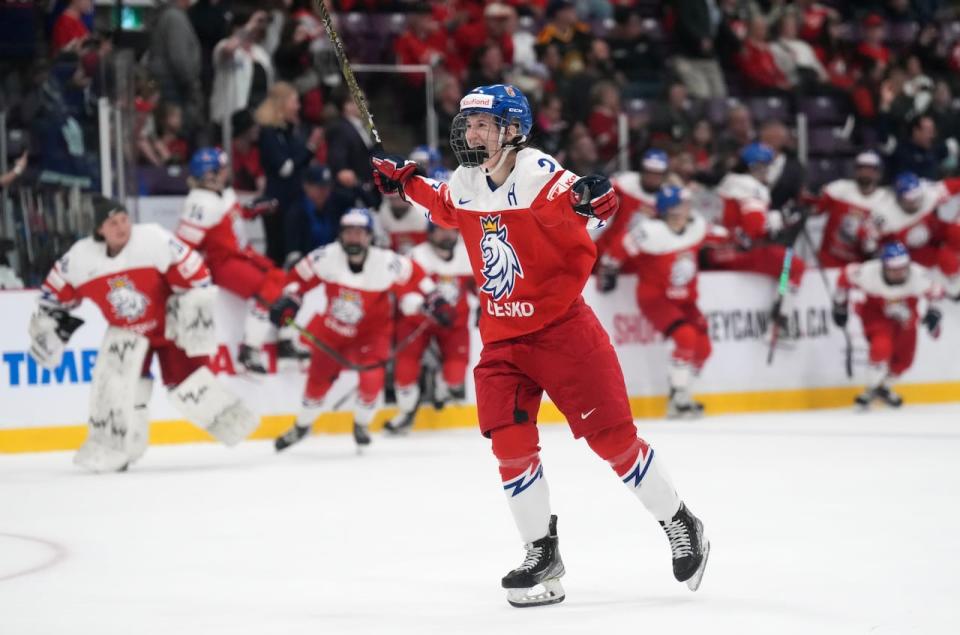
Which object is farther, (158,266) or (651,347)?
(651,347)

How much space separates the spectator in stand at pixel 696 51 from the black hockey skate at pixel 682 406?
3.90m

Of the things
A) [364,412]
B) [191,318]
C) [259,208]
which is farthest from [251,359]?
[191,318]

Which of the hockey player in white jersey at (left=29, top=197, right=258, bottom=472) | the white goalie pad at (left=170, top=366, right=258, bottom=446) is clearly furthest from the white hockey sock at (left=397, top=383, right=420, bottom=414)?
the hockey player in white jersey at (left=29, top=197, right=258, bottom=472)

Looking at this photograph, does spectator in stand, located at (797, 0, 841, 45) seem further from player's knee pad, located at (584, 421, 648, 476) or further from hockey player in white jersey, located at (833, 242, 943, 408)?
player's knee pad, located at (584, 421, 648, 476)

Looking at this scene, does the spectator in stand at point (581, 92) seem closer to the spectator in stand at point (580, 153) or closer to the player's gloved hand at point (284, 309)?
the spectator in stand at point (580, 153)

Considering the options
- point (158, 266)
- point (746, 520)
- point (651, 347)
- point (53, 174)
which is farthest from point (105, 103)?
point (746, 520)

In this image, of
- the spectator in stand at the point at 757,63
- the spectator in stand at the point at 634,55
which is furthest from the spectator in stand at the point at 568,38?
the spectator in stand at the point at 757,63

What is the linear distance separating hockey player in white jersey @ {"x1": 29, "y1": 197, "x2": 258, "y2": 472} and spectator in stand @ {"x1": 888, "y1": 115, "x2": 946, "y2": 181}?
23.8 ft

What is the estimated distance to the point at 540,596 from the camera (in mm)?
4859

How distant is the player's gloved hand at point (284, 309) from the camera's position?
30.8 feet

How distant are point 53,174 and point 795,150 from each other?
6297mm

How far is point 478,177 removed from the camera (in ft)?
16.6

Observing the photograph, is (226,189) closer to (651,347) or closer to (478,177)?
(651,347)

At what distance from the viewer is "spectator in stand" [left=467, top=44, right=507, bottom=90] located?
12430 mm
